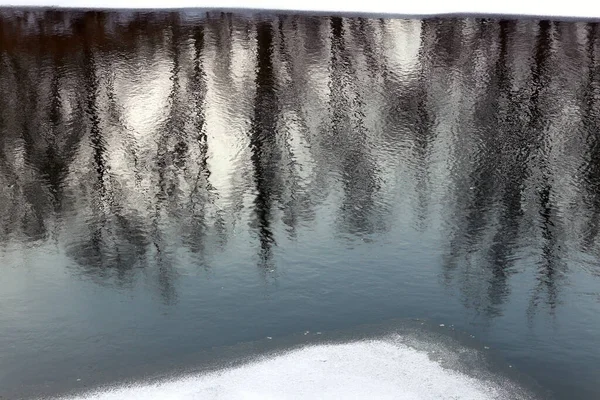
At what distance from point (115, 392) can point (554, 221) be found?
743 centimetres

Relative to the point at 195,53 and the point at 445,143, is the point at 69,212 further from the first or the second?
the point at 195,53

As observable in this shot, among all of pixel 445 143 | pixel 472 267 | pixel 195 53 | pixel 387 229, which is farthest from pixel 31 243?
pixel 195 53

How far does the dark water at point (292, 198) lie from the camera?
37.4 feet

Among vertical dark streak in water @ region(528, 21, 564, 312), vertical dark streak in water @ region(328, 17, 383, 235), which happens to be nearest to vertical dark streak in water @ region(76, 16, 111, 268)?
vertical dark streak in water @ region(328, 17, 383, 235)

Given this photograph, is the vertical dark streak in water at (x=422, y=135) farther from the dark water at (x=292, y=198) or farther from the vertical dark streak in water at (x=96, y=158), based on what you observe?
the vertical dark streak in water at (x=96, y=158)

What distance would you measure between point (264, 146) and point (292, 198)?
2344 mm

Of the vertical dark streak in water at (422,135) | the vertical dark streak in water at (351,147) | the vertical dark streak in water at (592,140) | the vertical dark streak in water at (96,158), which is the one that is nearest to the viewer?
the vertical dark streak in water at (96,158)

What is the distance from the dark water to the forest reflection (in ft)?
0.17

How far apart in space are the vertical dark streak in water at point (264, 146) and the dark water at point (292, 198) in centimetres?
6

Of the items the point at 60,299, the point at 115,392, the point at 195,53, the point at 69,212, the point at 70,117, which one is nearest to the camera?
the point at 115,392

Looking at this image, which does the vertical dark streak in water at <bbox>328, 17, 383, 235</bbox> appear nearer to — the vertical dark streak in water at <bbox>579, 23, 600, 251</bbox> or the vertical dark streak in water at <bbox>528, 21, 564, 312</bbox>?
the vertical dark streak in water at <bbox>528, 21, 564, 312</bbox>

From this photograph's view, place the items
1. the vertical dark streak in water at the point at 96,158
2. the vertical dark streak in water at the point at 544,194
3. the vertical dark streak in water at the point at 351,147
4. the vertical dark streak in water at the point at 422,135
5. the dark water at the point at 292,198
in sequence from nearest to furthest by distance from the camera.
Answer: the dark water at the point at 292,198 < the vertical dark streak in water at the point at 544,194 < the vertical dark streak in water at the point at 96,158 < the vertical dark streak in water at the point at 351,147 < the vertical dark streak in water at the point at 422,135

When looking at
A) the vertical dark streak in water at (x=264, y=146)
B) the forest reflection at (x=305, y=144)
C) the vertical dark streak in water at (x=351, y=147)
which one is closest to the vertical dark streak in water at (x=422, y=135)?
the forest reflection at (x=305, y=144)

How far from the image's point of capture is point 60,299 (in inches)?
480
